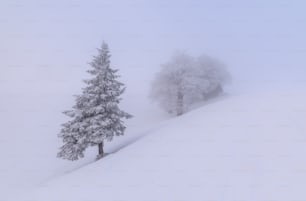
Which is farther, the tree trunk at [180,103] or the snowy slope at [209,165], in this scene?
the tree trunk at [180,103]

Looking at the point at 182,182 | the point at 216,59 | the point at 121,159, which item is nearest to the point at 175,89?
the point at 216,59

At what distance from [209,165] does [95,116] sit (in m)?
5.20

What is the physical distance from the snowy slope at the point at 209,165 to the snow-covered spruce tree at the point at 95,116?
97 centimetres

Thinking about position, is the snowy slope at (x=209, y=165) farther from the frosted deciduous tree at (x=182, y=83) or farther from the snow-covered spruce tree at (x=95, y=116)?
the frosted deciduous tree at (x=182, y=83)

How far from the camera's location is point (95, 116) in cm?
1144

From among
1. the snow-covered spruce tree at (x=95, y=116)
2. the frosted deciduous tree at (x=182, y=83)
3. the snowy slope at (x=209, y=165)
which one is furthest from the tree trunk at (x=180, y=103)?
the snow-covered spruce tree at (x=95, y=116)

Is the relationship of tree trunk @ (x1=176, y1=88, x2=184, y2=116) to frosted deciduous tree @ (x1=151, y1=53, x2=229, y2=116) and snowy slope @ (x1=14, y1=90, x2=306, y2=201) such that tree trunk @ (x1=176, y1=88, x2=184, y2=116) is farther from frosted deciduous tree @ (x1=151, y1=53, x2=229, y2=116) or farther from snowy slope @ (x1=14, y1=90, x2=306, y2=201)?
snowy slope @ (x1=14, y1=90, x2=306, y2=201)

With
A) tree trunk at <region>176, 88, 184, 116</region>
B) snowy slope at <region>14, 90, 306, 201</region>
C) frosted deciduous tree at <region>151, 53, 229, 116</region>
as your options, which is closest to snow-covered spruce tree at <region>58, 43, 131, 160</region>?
snowy slope at <region>14, 90, 306, 201</region>

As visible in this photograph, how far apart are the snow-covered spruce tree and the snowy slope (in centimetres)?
97

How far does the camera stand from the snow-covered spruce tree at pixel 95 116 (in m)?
11.1

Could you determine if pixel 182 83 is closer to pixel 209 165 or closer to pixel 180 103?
pixel 180 103

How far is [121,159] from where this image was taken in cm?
1062

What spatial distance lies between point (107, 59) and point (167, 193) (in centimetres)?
685

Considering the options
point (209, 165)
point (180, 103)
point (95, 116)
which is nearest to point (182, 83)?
point (180, 103)
